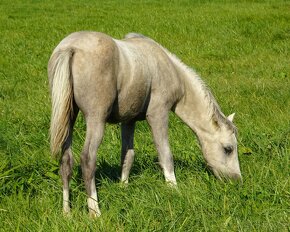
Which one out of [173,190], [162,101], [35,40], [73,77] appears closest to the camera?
[73,77]

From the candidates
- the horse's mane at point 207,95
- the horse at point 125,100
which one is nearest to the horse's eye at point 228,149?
the horse at point 125,100

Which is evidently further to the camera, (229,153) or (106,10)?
(106,10)

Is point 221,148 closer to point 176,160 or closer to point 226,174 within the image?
point 226,174

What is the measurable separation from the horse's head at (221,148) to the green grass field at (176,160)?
128 millimetres

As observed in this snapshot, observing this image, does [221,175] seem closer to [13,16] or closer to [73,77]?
[73,77]

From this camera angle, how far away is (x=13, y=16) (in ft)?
63.9

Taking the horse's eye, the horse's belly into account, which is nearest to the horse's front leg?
the horse's belly

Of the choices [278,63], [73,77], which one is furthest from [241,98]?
[73,77]

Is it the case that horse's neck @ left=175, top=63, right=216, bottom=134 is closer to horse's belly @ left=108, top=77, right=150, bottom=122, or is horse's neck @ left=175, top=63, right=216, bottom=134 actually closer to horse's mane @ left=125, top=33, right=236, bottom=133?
horse's mane @ left=125, top=33, right=236, bottom=133

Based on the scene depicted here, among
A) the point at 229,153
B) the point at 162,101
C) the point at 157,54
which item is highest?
the point at 157,54

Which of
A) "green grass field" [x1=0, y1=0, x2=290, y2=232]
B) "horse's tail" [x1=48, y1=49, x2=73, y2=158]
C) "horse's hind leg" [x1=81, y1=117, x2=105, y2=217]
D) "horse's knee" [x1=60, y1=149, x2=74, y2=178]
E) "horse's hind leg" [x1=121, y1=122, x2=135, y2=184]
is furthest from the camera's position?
"horse's hind leg" [x1=121, y1=122, x2=135, y2=184]

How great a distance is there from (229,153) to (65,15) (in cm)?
1504

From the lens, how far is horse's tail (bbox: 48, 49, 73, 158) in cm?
416

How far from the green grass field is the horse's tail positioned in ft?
1.88
